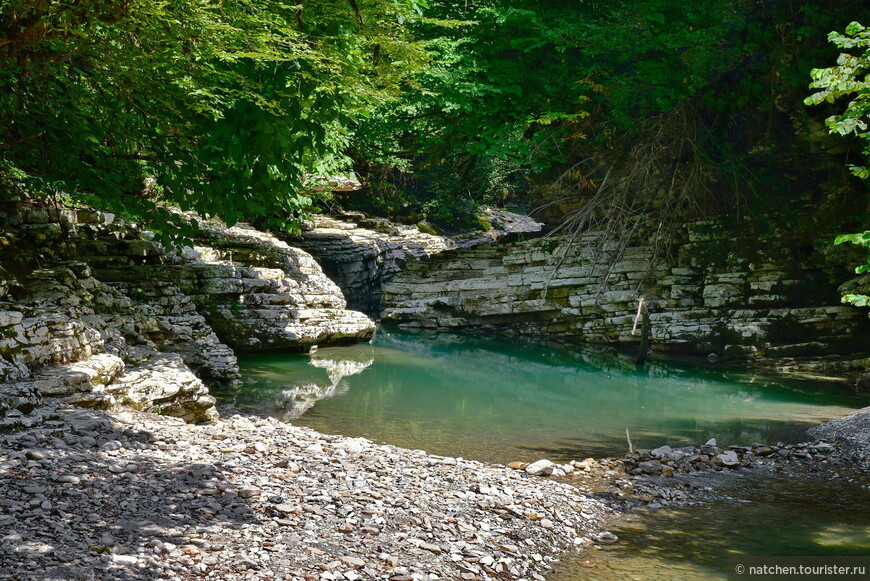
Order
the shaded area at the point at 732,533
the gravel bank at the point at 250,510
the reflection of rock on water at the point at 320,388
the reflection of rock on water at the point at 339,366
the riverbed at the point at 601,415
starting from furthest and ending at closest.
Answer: the reflection of rock on water at the point at 339,366
the reflection of rock on water at the point at 320,388
the riverbed at the point at 601,415
the shaded area at the point at 732,533
the gravel bank at the point at 250,510

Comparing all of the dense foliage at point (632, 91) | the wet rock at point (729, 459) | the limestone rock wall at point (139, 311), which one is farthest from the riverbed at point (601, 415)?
the dense foliage at point (632, 91)

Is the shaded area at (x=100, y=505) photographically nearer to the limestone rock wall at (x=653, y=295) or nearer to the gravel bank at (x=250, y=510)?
the gravel bank at (x=250, y=510)

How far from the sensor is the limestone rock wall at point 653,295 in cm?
1761

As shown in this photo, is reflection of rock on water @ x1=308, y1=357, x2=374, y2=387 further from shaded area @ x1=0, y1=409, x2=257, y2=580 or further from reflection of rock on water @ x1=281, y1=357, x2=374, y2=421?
shaded area @ x1=0, y1=409, x2=257, y2=580

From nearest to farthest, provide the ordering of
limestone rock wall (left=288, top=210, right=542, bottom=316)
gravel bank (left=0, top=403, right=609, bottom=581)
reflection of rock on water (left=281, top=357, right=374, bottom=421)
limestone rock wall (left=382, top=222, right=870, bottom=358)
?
gravel bank (left=0, top=403, right=609, bottom=581) < reflection of rock on water (left=281, top=357, right=374, bottom=421) < limestone rock wall (left=382, top=222, right=870, bottom=358) < limestone rock wall (left=288, top=210, right=542, bottom=316)

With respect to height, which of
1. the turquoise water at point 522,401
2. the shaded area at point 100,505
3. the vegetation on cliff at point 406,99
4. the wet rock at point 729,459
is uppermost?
the vegetation on cliff at point 406,99

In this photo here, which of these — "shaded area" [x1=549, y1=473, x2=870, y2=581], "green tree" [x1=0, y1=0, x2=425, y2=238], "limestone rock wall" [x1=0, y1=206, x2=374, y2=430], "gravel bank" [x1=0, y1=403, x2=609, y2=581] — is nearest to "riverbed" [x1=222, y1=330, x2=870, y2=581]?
"shaded area" [x1=549, y1=473, x2=870, y2=581]

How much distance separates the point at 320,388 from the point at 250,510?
26.2ft

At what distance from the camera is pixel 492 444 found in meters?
9.48

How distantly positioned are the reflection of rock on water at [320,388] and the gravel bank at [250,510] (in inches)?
145

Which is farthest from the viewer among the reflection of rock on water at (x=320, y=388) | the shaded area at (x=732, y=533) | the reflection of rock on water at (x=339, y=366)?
the reflection of rock on water at (x=339, y=366)

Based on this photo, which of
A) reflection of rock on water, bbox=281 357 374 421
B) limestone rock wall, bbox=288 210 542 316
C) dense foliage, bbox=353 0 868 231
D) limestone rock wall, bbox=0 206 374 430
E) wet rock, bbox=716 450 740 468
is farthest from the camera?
limestone rock wall, bbox=288 210 542 316

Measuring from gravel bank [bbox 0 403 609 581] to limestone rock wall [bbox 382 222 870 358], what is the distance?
12991 millimetres

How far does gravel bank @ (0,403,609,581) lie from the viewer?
4.23 meters
